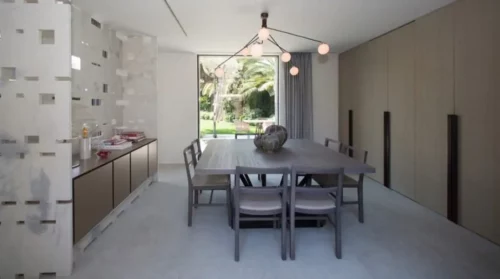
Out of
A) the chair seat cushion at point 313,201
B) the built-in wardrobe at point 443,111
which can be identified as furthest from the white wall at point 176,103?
the chair seat cushion at point 313,201

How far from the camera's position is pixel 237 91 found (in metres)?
11.8

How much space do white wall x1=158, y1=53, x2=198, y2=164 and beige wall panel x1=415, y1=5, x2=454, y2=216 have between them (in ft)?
14.7

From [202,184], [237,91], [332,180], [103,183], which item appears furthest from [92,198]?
[237,91]

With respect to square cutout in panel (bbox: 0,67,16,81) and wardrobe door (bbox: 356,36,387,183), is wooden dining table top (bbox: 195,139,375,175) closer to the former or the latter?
square cutout in panel (bbox: 0,67,16,81)

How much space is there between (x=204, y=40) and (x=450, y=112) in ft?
13.3

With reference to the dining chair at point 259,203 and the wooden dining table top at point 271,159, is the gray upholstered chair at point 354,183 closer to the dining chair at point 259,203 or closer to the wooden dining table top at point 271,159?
the wooden dining table top at point 271,159

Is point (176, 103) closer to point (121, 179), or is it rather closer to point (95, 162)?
point (121, 179)

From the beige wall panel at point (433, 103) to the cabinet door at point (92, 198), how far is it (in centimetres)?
356

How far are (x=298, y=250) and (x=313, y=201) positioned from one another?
A: 1.46 ft

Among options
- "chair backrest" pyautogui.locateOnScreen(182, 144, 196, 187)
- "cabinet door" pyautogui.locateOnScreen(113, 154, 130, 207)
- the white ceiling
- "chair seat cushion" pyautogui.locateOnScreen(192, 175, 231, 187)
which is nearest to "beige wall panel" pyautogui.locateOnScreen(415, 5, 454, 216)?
the white ceiling

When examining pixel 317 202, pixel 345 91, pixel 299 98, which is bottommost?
pixel 317 202

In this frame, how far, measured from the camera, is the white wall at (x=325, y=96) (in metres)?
7.77

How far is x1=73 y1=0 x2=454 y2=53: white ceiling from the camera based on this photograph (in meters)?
4.02

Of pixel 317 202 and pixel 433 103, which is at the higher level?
pixel 433 103
